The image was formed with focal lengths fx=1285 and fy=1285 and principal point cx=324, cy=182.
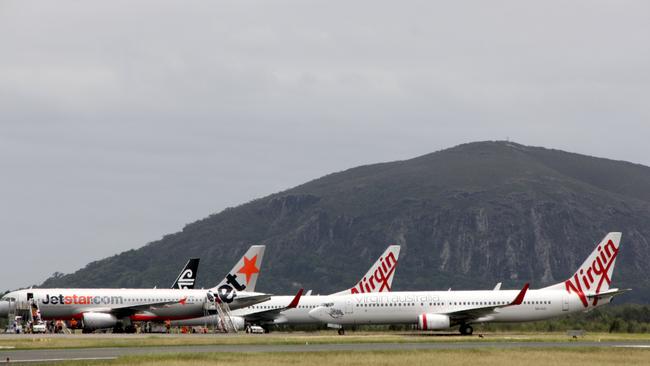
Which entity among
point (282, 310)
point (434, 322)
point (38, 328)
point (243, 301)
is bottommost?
point (434, 322)

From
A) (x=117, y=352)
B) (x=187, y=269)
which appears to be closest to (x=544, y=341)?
(x=117, y=352)

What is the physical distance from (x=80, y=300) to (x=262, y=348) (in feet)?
111

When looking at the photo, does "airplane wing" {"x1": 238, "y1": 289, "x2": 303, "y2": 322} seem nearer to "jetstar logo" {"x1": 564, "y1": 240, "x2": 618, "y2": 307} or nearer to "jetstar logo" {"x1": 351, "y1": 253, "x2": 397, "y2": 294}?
"jetstar logo" {"x1": 351, "y1": 253, "x2": 397, "y2": 294}

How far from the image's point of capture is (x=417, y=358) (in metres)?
52.0

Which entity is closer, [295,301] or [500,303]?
[500,303]

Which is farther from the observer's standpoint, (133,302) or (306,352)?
(133,302)

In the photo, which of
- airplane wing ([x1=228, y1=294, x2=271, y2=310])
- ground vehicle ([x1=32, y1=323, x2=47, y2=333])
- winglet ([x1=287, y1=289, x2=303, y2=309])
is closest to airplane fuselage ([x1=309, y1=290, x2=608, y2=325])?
winglet ([x1=287, y1=289, x2=303, y2=309])

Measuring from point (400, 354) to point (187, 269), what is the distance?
58.3 meters

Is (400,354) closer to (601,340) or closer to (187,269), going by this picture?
(601,340)

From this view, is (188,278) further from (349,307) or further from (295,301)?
(349,307)

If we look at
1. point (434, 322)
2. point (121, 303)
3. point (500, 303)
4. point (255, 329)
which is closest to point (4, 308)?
point (121, 303)

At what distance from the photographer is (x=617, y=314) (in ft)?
397

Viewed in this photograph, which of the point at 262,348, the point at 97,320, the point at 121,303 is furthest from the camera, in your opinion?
the point at 121,303

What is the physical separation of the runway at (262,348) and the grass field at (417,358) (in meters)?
2.95
